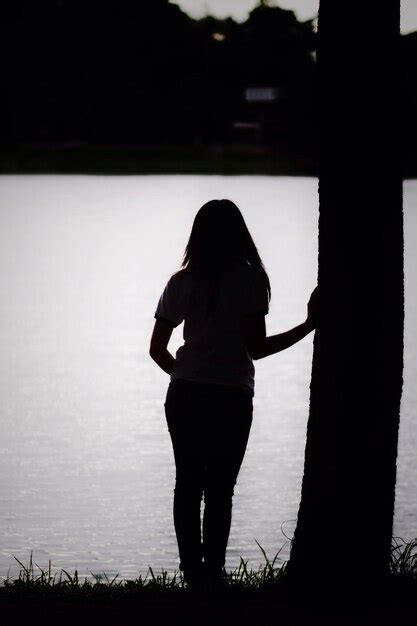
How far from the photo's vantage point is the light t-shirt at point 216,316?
5.04m

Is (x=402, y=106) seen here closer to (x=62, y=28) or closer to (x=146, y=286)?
(x=146, y=286)

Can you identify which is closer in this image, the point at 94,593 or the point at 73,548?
the point at 94,593

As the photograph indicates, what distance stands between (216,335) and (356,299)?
22.1 inches

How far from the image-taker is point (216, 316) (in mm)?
5059

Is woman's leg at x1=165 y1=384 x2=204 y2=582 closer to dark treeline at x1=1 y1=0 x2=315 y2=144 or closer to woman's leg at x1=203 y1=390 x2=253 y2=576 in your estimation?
woman's leg at x1=203 y1=390 x2=253 y2=576

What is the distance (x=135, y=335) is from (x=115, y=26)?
5759cm

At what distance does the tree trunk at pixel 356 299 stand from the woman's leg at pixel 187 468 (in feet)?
1.21

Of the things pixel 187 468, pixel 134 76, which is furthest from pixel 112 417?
pixel 134 76

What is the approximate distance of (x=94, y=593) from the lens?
5.21 metres

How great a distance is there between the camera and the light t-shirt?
5035mm

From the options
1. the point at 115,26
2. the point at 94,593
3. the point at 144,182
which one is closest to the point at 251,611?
the point at 94,593

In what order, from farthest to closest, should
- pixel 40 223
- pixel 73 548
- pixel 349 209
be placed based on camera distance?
1. pixel 40 223
2. pixel 73 548
3. pixel 349 209

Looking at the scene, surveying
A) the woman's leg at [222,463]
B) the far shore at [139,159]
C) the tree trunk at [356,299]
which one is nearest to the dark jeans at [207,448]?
the woman's leg at [222,463]

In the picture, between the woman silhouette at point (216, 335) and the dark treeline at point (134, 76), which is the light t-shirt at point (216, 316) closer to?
the woman silhouette at point (216, 335)
